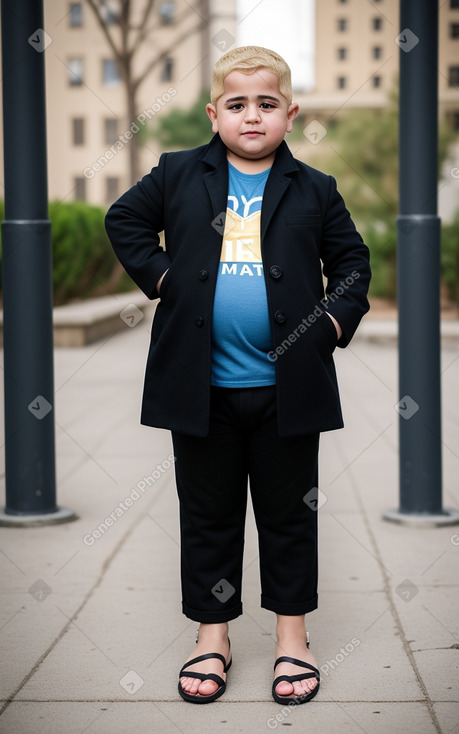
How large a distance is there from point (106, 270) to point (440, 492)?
13533 millimetres

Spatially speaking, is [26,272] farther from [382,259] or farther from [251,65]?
[382,259]

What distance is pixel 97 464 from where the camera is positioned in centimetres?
613

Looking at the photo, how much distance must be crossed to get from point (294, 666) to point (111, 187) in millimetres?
63676

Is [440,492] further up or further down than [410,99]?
further down

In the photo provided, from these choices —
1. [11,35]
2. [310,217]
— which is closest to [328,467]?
[11,35]

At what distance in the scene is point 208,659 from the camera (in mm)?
3053

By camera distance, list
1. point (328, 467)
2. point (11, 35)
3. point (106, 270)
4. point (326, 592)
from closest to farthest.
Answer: point (326, 592)
point (11, 35)
point (328, 467)
point (106, 270)

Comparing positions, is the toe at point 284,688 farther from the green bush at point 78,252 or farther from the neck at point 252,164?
the green bush at point 78,252

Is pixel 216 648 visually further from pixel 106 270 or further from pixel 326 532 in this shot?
pixel 106 270

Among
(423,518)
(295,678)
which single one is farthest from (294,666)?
(423,518)

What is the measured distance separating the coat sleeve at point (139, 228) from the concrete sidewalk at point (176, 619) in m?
1.16

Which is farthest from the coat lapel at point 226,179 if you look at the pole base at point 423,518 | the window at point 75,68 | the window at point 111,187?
the window at point 75,68

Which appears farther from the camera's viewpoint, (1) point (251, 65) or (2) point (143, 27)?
(2) point (143, 27)

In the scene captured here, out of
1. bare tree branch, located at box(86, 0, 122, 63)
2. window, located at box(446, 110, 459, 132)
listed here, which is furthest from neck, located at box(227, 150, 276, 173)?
window, located at box(446, 110, 459, 132)
